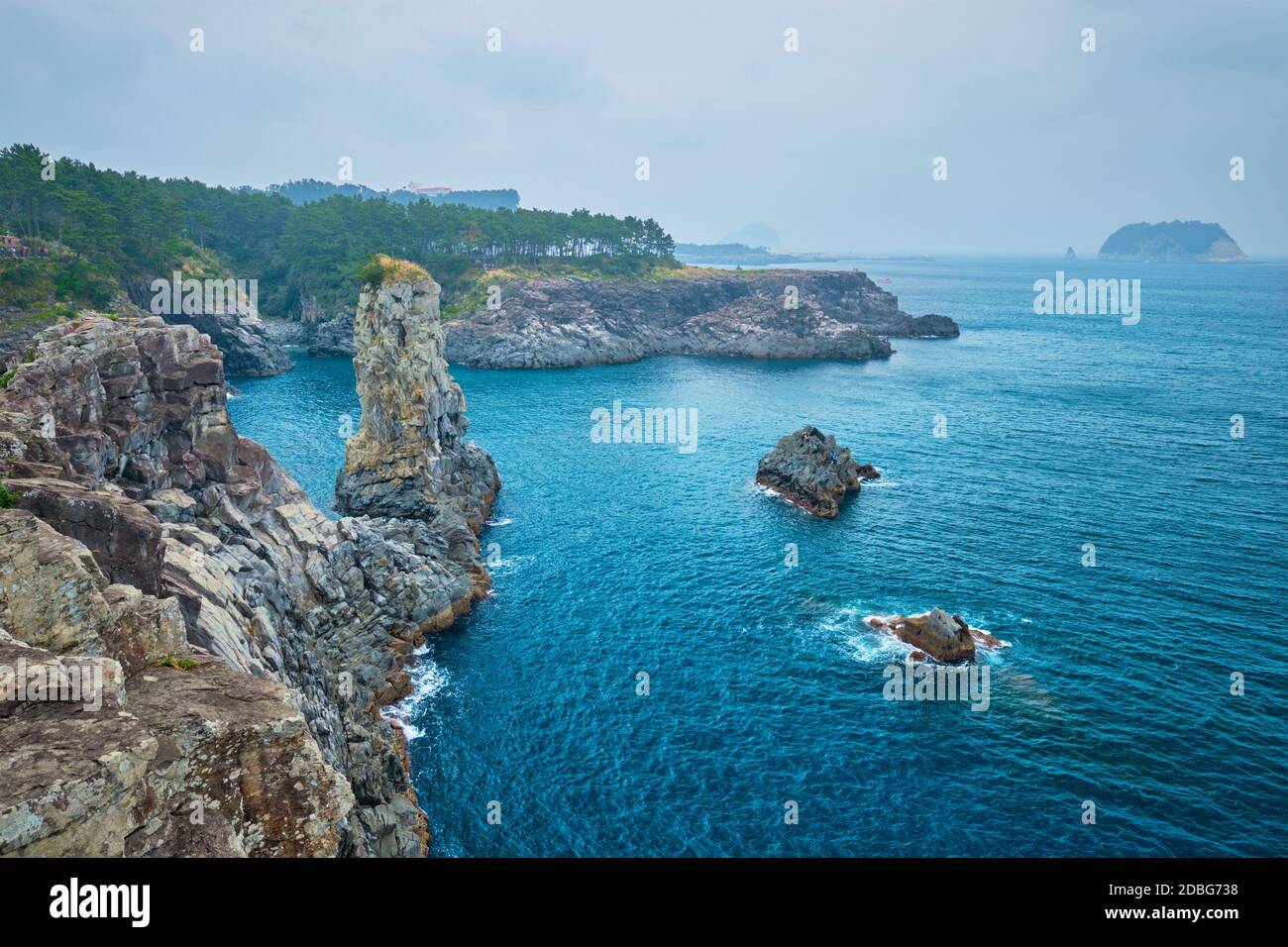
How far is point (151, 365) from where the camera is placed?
55.0 m

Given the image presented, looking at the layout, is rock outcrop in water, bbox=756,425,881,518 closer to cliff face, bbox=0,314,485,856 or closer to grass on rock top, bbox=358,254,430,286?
cliff face, bbox=0,314,485,856

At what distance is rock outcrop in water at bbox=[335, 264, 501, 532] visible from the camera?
8306cm

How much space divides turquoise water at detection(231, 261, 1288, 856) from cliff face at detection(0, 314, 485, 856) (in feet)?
19.6

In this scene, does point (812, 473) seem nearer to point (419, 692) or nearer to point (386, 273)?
point (386, 273)

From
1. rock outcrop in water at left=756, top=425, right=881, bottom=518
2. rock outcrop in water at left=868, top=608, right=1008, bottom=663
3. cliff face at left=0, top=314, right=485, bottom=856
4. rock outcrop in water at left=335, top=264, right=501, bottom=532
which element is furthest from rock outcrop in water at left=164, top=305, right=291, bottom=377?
rock outcrop in water at left=868, top=608, right=1008, bottom=663

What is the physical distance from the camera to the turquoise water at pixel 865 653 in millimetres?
44938

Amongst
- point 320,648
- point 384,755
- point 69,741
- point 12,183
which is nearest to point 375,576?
point 320,648

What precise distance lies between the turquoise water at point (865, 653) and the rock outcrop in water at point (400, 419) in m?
5.64

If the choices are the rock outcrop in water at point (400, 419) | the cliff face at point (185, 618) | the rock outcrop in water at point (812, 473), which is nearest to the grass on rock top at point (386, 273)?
the rock outcrop in water at point (400, 419)

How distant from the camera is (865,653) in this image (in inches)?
2418

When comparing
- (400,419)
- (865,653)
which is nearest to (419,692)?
(865,653)

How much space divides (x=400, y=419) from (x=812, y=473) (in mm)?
47724
